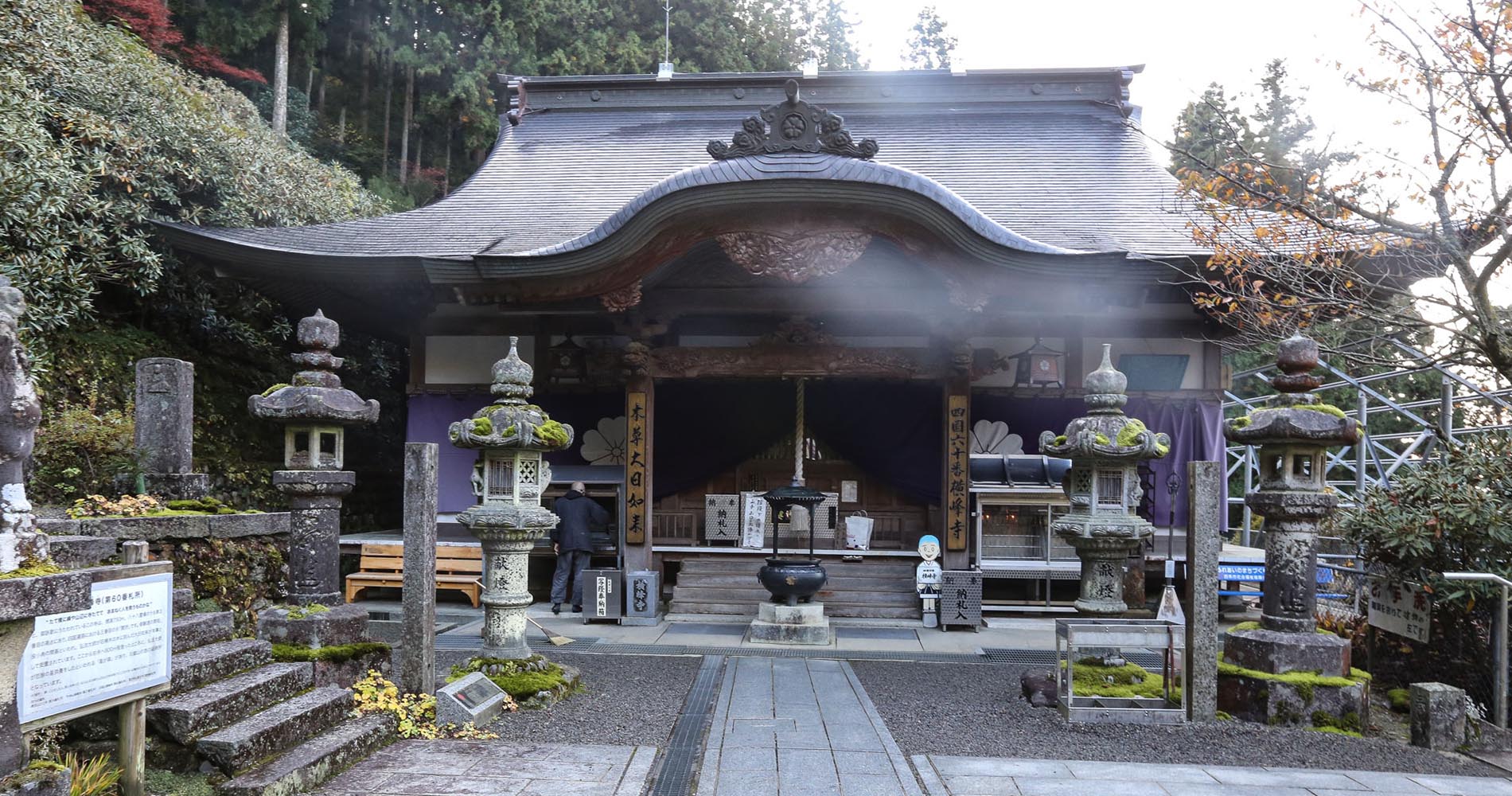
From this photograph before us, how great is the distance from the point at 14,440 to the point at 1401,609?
7996 millimetres

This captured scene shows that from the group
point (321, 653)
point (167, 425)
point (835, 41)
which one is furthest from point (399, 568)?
point (835, 41)

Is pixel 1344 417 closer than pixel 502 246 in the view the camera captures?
Yes

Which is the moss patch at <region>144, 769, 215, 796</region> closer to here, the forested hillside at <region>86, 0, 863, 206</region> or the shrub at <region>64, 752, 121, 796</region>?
the shrub at <region>64, 752, 121, 796</region>

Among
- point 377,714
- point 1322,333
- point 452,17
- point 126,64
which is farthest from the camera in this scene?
point 452,17

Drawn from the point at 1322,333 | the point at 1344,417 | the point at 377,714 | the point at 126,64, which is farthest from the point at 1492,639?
the point at 126,64

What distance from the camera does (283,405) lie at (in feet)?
19.5

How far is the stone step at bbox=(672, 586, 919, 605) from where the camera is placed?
32.2 ft

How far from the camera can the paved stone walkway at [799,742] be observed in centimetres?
441

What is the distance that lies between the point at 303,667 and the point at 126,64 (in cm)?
877

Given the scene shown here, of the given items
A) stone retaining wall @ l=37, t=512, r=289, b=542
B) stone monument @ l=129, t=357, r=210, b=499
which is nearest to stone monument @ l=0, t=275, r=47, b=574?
stone retaining wall @ l=37, t=512, r=289, b=542

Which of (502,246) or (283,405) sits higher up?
(502,246)

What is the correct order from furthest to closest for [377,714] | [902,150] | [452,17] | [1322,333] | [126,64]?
[452,17]
[902,150]
[126,64]
[1322,333]
[377,714]

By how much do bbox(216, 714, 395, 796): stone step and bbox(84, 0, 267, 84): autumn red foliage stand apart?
41.6 feet

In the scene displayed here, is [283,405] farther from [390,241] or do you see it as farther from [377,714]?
[390,241]
